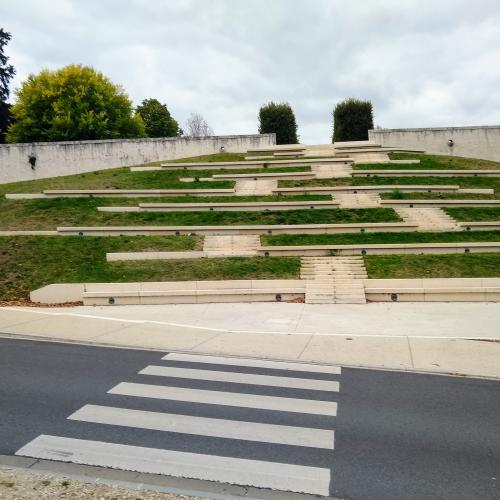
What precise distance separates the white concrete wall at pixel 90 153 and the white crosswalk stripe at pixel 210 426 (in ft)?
94.1

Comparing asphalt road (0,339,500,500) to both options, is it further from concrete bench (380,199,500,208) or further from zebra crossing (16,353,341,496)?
concrete bench (380,199,500,208)

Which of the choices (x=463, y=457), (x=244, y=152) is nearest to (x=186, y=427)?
(x=463, y=457)

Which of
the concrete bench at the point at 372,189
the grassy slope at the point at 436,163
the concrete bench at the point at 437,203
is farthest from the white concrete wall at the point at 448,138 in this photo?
the concrete bench at the point at 437,203

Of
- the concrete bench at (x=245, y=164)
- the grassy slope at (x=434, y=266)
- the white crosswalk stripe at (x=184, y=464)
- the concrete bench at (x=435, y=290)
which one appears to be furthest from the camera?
the concrete bench at (x=245, y=164)

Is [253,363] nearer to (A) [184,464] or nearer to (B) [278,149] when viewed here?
(A) [184,464]

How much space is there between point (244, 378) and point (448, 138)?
3046 centimetres

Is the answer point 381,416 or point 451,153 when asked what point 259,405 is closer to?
point 381,416

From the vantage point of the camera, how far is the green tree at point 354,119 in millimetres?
37966

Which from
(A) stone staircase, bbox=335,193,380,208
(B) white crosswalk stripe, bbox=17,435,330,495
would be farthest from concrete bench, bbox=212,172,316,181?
(B) white crosswalk stripe, bbox=17,435,330,495

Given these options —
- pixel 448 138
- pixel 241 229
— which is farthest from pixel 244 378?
pixel 448 138

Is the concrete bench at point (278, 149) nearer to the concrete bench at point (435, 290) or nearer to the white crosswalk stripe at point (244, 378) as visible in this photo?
the concrete bench at point (435, 290)

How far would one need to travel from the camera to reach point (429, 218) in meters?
20.7

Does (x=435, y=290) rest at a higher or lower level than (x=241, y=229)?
lower

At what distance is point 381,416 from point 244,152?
3038cm
